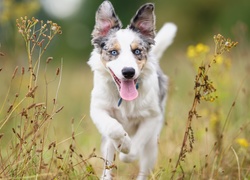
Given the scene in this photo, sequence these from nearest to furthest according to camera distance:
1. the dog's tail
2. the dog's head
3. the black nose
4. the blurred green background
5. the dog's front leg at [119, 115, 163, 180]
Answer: the black nose → the dog's head → the dog's front leg at [119, 115, 163, 180] → the dog's tail → the blurred green background

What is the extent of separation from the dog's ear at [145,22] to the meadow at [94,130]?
0.61m

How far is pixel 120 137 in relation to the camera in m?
4.54

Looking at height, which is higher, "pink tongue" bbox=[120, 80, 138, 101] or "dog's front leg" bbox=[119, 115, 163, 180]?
"pink tongue" bbox=[120, 80, 138, 101]

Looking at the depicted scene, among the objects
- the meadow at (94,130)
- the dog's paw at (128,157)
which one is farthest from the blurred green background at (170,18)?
the dog's paw at (128,157)

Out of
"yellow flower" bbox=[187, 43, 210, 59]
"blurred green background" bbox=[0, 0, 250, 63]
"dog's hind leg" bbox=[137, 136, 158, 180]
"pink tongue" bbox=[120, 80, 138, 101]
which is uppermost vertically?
"yellow flower" bbox=[187, 43, 210, 59]

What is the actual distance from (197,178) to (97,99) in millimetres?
1231

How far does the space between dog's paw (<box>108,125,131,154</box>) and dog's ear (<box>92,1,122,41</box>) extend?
101 centimetres

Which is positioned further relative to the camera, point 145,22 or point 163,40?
point 163,40

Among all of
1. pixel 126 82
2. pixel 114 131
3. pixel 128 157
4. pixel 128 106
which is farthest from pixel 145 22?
pixel 128 157

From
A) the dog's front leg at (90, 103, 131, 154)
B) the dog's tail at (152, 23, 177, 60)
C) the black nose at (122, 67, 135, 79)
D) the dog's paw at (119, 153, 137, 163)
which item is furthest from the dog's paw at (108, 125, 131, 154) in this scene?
the dog's tail at (152, 23, 177, 60)

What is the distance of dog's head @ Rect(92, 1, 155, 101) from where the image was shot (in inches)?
181

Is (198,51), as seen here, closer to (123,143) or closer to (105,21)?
(105,21)

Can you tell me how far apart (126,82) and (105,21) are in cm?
71

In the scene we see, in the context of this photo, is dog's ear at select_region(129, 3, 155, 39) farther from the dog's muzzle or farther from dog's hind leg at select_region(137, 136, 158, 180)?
dog's hind leg at select_region(137, 136, 158, 180)
